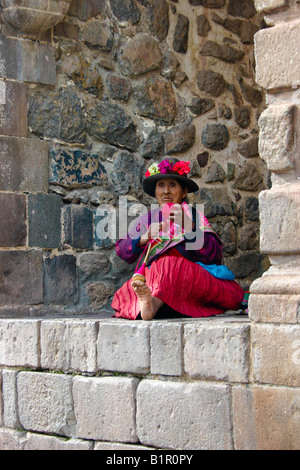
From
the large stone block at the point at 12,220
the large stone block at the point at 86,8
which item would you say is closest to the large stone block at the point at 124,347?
the large stone block at the point at 12,220

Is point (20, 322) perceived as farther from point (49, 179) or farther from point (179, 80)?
point (179, 80)

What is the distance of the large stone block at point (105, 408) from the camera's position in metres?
3.84

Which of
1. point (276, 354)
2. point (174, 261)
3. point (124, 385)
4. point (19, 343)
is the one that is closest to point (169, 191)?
point (174, 261)

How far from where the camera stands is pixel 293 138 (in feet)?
10.8

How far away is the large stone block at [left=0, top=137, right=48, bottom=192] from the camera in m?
4.95

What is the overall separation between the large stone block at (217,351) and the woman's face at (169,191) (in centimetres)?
153

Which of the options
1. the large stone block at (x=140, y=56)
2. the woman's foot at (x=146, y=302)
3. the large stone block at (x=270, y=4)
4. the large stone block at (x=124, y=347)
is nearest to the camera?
the large stone block at (x=270, y=4)

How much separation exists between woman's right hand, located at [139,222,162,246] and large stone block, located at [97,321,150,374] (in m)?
0.93

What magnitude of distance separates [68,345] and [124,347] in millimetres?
473

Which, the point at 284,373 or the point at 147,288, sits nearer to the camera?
the point at 284,373

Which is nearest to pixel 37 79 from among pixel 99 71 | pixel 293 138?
pixel 99 71

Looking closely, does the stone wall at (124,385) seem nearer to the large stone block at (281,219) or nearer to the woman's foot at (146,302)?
the woman's foot at (146,302)

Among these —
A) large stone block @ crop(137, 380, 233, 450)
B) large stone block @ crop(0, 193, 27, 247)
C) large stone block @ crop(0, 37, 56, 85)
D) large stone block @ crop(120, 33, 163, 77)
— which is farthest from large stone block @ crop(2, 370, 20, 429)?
large stone block @ crop(120, 33, 163, 77)

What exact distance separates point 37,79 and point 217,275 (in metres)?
2.04
